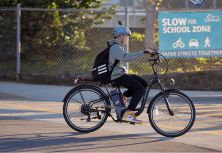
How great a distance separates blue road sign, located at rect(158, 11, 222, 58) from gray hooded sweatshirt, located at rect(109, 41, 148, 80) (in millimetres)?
6950

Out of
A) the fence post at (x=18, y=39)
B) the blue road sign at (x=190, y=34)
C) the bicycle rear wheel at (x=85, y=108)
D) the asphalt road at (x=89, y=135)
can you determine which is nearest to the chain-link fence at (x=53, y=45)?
the fence post at (x=18, y=39)

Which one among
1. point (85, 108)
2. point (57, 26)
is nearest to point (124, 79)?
point (85, 108)

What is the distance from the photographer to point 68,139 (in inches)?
357

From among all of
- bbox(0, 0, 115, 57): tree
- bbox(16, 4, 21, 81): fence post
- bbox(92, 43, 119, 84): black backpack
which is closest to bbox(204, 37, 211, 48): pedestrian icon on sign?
bbox(0, 0, 115, 57): tree

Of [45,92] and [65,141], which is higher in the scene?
[45,92]

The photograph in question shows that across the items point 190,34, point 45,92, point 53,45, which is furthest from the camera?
point 53,45

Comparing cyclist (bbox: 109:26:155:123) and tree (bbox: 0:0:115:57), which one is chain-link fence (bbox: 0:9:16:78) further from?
cyclist (bbox: 109:26:155:123)

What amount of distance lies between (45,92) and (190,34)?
4307mm

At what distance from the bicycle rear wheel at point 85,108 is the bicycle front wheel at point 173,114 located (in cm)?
75

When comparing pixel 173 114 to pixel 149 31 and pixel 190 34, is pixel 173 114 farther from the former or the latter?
pixel 149 31

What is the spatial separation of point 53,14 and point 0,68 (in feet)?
6.87

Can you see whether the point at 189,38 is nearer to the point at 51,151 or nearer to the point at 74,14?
the point at 74,14

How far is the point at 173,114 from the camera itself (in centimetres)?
941

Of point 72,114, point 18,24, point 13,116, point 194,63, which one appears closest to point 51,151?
point 72,114
